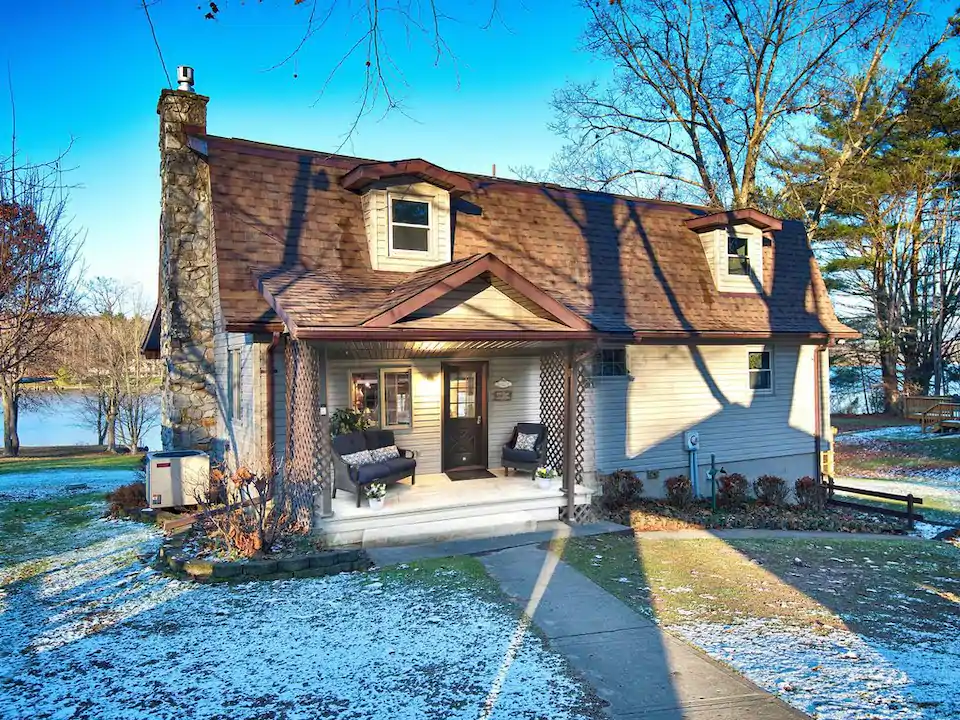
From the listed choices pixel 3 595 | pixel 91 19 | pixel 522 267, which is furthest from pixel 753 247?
pixel 3 595

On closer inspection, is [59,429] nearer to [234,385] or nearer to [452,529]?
[234,385]

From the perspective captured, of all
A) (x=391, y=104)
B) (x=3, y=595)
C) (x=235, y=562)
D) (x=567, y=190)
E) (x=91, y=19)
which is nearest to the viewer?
(x=391, y=104)

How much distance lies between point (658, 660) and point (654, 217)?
11.4 metres

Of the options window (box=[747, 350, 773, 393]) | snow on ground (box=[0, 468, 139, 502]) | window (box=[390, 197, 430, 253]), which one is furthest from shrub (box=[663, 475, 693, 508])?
snow on ground (box=[0, 468, 139, 502])

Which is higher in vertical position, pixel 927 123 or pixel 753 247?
pixel 927 123

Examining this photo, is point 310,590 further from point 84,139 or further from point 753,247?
point 753,247

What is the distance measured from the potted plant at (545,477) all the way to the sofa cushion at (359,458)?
287 cm

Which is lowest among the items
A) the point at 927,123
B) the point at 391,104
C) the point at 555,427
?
the point at 555,427

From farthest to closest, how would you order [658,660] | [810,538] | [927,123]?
[927,123]
[810,538]
[658,660]

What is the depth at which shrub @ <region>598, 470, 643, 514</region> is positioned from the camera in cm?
1176

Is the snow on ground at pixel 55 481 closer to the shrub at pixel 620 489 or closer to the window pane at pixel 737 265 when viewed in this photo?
the shrub at pixel 620 489

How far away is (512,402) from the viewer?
41.0 feet

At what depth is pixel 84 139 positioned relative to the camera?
815 cm

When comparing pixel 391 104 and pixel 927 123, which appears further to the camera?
pixel 927 123
